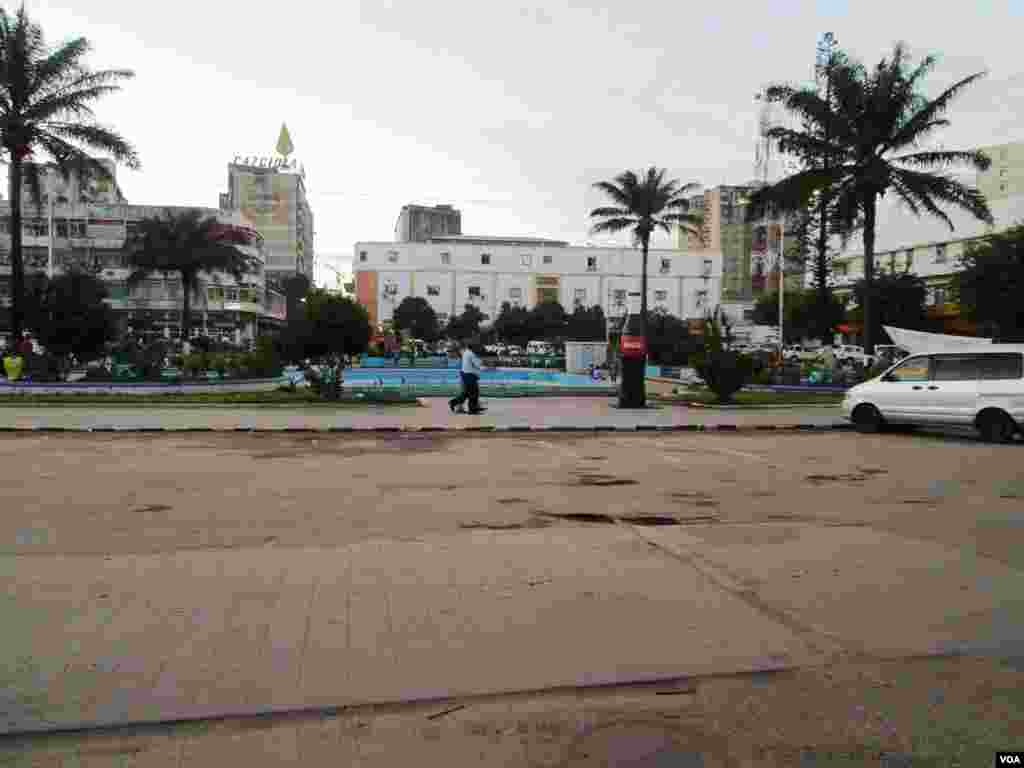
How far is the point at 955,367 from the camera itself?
15.4m

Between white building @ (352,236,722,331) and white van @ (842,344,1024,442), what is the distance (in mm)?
93033

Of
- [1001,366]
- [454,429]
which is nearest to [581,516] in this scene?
[454,429]

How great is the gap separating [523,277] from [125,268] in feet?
168

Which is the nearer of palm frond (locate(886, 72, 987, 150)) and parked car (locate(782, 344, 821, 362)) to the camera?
palm frond (locate(886, 72, 987, 150))

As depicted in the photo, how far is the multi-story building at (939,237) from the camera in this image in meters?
58.0

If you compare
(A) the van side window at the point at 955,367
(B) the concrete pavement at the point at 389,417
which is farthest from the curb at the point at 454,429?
(A) the van side window at the point at 955,367

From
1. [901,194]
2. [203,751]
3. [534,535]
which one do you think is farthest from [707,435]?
[901,194]

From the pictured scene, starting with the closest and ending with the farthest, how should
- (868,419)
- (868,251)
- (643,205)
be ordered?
(868,419)
(868,251)
(643,205)

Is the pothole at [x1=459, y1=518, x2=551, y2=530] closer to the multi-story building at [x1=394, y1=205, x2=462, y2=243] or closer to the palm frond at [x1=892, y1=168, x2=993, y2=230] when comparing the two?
the palm frond at [x1=892, y1=168, x2=993, y2=230]

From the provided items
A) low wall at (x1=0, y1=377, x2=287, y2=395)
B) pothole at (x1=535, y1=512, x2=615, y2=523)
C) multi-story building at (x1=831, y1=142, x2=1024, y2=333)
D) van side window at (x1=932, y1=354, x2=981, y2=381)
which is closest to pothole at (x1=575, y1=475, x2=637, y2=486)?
pothole at (x1=535, y1=512, x2=615, y2=523)

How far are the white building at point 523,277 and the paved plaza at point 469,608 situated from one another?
101429 mm

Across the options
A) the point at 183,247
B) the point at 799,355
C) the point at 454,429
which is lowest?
the point at 454,429

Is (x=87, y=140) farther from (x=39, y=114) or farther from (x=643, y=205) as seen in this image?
(x=643, y=205)

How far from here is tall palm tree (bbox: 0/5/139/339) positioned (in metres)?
26.2
